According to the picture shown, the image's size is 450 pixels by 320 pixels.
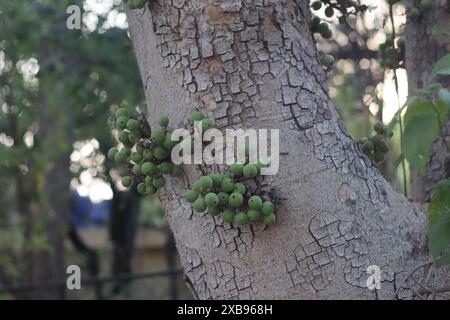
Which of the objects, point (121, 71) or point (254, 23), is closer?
point (254, 23)

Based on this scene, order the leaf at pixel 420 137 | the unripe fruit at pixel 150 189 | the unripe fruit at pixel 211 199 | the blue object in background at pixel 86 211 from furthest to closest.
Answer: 1. the blue object in background at pixel 86 211
2. the unripe fruit at pixel 150 189
3. the unripe fruit at pixel 211 199
4. the leaf at pixel 420 137

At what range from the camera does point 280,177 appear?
6.35 feet

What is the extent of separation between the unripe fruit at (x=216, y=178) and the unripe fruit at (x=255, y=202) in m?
0.10

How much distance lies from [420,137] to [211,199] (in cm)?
57

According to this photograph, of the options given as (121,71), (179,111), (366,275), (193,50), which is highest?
(121,71)

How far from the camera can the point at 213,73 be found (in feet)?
6.56

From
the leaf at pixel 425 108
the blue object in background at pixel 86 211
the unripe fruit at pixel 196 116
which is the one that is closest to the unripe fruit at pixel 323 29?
the unripe fruit at pixel 196 116

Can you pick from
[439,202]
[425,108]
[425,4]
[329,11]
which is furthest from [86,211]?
[425,108]

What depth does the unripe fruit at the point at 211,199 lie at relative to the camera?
1.82 metres

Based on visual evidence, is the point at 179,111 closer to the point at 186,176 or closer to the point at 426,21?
the point at 186,176

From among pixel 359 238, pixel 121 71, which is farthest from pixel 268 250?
pixel 121 71

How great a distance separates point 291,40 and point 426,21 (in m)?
1.01

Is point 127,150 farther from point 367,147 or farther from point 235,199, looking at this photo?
point 367,147

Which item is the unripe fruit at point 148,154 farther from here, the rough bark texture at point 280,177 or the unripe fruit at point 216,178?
the unripe fruit at point 216,178
